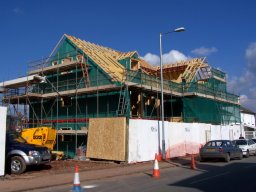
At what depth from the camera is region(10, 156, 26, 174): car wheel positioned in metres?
16.6

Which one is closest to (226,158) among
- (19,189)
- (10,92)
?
(19,189)

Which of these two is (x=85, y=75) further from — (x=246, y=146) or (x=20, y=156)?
(x=246, y=146)

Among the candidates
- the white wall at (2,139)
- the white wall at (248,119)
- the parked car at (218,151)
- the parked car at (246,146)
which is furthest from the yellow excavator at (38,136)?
the white wall at (248,119)

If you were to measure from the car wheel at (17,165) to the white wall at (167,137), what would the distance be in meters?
7.11

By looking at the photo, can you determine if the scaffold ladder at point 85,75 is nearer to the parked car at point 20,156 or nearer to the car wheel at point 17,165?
the parked car at point 20,156

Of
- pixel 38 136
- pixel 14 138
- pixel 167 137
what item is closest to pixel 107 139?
pixel 38 136

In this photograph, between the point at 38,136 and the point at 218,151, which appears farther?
the point at 38,136

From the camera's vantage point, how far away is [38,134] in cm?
2355

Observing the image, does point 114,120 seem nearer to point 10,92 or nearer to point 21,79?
point 21,79

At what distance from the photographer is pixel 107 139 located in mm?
22797

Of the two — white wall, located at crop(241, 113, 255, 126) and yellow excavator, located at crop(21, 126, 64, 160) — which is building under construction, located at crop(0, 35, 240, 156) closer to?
yellow excavator, located at crop(21, 126, 64, 160)

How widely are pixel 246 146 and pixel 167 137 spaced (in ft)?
22.5

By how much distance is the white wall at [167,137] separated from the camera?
22.2 meters

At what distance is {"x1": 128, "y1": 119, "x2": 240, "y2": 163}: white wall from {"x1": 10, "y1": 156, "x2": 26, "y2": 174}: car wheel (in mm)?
7111
